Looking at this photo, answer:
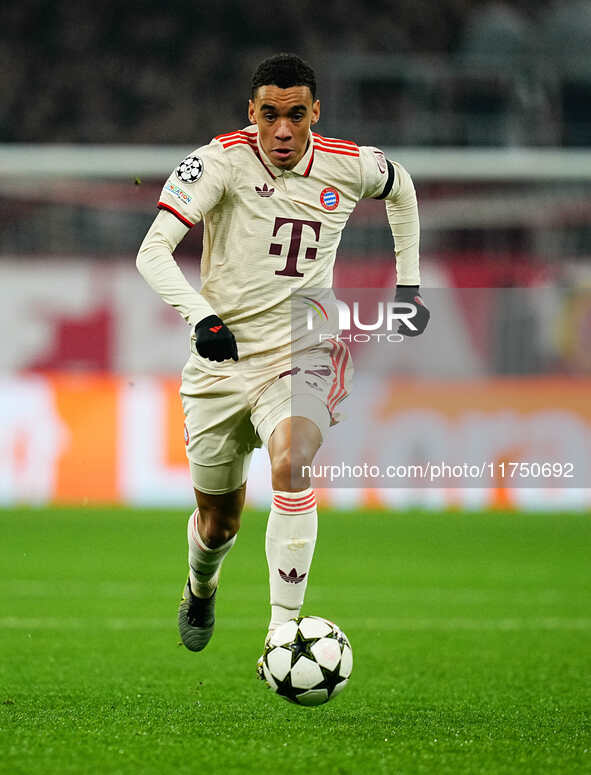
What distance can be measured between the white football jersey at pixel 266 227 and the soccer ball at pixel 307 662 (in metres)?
1.02

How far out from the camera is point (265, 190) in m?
4.79

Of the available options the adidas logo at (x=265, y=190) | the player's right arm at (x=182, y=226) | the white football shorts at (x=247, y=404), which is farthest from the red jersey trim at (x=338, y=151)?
the white football shorts at (x=247, y=404)

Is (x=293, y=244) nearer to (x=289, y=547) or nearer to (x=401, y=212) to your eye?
(x=401, y=212)

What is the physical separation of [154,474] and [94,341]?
134 inches

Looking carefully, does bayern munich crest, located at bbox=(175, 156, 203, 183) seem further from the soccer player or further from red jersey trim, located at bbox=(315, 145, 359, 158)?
red jersey trim, located at bbox=(315, 145, 359, 158)

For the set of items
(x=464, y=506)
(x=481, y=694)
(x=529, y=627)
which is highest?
(x=481, y=694)

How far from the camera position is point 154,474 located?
12641 millimetres

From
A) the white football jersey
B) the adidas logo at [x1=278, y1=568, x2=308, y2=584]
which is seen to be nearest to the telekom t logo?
the white football jersey

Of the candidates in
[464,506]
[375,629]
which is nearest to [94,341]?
[464,506]

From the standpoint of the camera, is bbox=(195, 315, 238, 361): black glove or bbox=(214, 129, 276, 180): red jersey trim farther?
bbox=(214, 129, 276, 180): red jersey trim

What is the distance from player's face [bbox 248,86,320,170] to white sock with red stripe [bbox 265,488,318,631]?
1.15 metres

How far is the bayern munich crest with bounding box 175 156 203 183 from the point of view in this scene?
4629 millimetres

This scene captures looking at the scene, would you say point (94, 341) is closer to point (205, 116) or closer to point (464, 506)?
point (464, 506)

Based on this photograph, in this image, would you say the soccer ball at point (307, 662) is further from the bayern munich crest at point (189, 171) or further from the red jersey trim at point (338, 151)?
the red jersey trim at point (338, 151)
